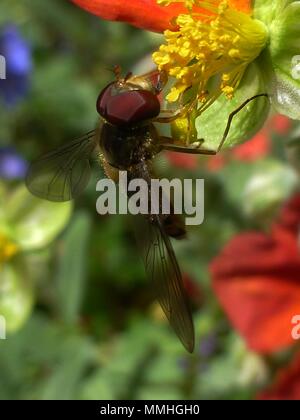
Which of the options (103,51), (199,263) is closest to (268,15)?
(199,263)

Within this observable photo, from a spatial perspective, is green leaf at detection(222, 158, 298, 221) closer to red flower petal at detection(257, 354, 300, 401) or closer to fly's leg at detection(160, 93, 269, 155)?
red flower petal at detection(257, 354, 300, 401)

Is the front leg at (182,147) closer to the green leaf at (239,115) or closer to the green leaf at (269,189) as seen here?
the green leaf at (239,115)

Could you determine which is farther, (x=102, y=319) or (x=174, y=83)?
(x=102, y=319)

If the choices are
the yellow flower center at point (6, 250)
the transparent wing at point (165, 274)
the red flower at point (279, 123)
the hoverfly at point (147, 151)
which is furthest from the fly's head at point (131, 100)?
the red flower at point (279, 123)

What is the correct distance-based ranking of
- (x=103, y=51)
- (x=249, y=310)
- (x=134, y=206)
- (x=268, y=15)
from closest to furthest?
(x=268, y=15) → (x=134, y=206) → (x=249, y=310) → (x=103, y=51)

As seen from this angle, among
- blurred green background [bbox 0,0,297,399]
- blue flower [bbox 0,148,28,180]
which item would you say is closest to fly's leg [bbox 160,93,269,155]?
blurred green background [bbox 0,0,297,399]

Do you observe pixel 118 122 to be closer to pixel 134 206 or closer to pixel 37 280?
pixel 134 206

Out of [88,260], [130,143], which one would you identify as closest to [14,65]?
[88,260]
